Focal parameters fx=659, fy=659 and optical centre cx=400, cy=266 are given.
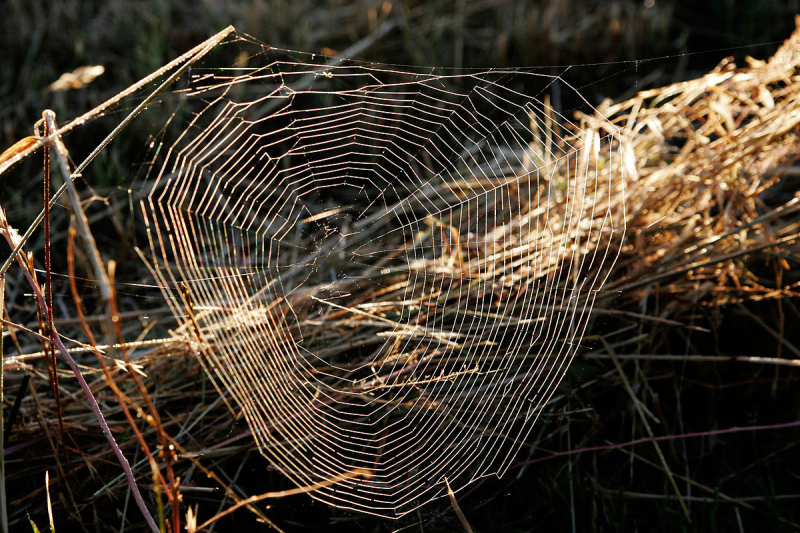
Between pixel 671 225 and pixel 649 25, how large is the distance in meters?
2.22

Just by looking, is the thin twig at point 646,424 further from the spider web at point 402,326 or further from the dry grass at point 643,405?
the spider web at point 402,326

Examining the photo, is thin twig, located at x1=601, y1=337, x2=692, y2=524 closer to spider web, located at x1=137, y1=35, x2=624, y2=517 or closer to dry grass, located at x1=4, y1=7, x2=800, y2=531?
dry grass, located at x1=4, y1=7, x2=800, y2=531

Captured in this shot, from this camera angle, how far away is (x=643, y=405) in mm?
1622

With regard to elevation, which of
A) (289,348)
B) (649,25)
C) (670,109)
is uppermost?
(649,25)

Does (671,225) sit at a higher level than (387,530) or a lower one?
higher

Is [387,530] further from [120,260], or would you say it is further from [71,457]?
[120,260]

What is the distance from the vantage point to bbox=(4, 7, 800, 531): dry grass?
4.98 ft

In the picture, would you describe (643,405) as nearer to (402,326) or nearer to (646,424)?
(646,424)

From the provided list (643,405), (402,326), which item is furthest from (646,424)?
(402,326)

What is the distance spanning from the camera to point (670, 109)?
2.08 m

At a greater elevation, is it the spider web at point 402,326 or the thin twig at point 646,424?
the spider web at point 402,326

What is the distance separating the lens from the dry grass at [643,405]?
152cm

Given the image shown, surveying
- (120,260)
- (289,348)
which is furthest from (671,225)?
(120,260)

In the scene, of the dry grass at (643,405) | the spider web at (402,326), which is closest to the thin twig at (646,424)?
the dry grass at (643,405)
